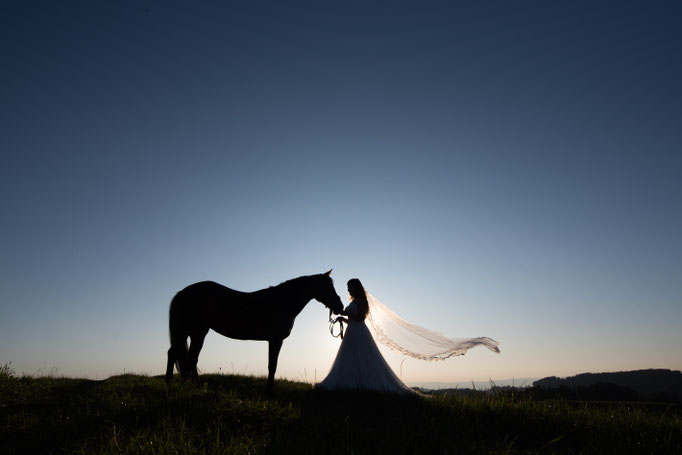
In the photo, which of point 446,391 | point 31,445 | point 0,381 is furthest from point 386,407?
point 0,381

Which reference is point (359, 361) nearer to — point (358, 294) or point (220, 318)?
point (358, 294)

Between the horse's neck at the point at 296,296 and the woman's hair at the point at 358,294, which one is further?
the woman's hair at the point at 358,294

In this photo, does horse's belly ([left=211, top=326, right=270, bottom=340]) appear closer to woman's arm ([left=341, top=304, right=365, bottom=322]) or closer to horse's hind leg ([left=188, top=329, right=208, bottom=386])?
Answer: horse's hind leg ([left=188, top=329, right=208, bottom=386])

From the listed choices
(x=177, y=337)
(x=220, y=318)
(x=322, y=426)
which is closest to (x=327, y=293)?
(x=220, y=318)

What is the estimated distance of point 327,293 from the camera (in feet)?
36.0

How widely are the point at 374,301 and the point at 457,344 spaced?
8.62 feet

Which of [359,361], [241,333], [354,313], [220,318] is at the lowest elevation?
[359,361]

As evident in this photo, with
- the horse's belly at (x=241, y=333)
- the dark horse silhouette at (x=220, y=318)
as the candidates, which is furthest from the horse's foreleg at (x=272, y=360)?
the horse's belly at (x=241, y=333)

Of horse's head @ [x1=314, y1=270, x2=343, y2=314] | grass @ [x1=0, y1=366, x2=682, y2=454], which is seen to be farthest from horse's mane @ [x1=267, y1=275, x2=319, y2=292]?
grass @ [x1=0, y1=366, x2=682, y2=454]

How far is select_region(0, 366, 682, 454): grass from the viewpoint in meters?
4.42

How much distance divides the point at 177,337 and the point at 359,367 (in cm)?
463

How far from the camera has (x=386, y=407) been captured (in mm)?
7664

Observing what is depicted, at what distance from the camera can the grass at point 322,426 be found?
442cm

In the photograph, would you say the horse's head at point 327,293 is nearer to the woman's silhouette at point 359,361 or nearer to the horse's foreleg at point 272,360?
the woman's silhouette at point 359,361
